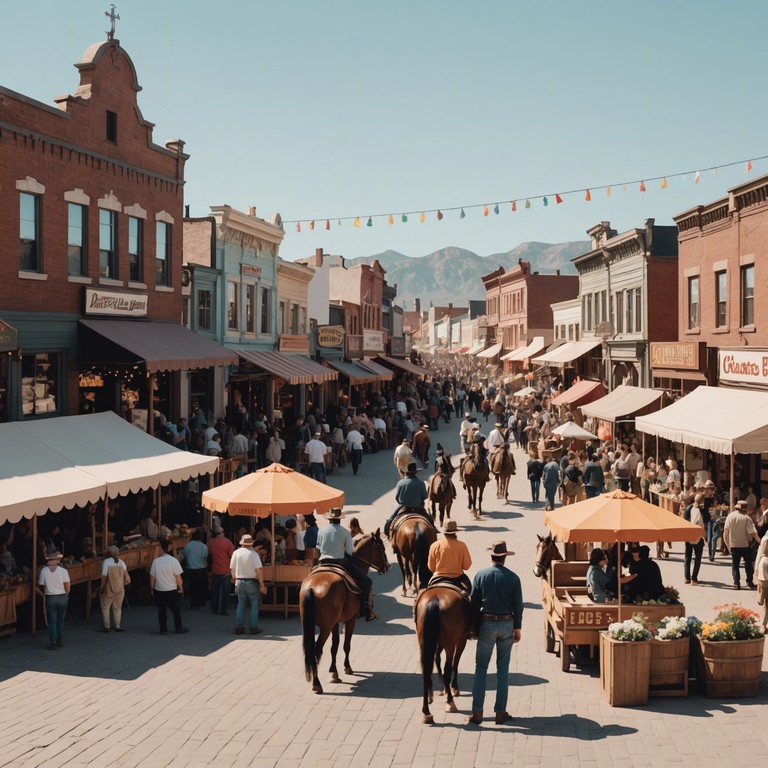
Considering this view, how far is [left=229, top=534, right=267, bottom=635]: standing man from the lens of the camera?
14.3 metres

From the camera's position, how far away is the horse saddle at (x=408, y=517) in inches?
639

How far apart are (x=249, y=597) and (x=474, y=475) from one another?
34.9 ft

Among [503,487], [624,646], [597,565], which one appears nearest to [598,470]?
[503,487]

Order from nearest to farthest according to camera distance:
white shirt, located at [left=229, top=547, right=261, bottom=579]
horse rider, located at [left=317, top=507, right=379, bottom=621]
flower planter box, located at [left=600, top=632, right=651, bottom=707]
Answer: flower planter box, located at [left=600, top=632, right=651, bottom=707], horse rider, located at [left=317, top=507, right=379, bottom=621], white shirt, located at [left=229, top=547, right=261, bottom=579]

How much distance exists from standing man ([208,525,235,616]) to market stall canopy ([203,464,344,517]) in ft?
2.26

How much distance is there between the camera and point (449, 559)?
10789mm

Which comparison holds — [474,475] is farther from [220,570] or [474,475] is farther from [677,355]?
[220,570]

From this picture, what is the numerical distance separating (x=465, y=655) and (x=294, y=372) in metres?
22.2

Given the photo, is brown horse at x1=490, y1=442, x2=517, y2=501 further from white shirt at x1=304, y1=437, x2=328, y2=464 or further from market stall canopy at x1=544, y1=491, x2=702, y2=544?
market stall canopy at x1=544, y1=491, x2=702, y2=544

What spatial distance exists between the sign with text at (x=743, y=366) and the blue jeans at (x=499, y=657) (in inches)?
562

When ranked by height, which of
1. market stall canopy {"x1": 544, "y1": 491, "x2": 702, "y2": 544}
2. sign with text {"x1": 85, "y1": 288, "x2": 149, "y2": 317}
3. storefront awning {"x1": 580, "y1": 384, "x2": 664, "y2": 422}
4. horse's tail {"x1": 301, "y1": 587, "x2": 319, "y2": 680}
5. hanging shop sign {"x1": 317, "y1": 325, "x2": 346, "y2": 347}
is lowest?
horse's tail {"x1": 301, "y1": 587, "x2": 319, "y2": 680}

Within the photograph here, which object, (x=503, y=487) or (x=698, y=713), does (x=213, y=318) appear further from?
(x=698, y=713)

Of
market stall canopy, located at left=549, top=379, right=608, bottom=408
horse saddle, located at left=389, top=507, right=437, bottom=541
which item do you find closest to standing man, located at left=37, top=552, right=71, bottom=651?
horse saddle, located at left=389, top=507, right=437, bottom=541

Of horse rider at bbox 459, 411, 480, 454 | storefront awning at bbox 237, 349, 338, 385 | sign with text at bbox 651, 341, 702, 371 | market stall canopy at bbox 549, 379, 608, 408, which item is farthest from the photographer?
market stall canopy at bbox 549, 379, 608, 408
